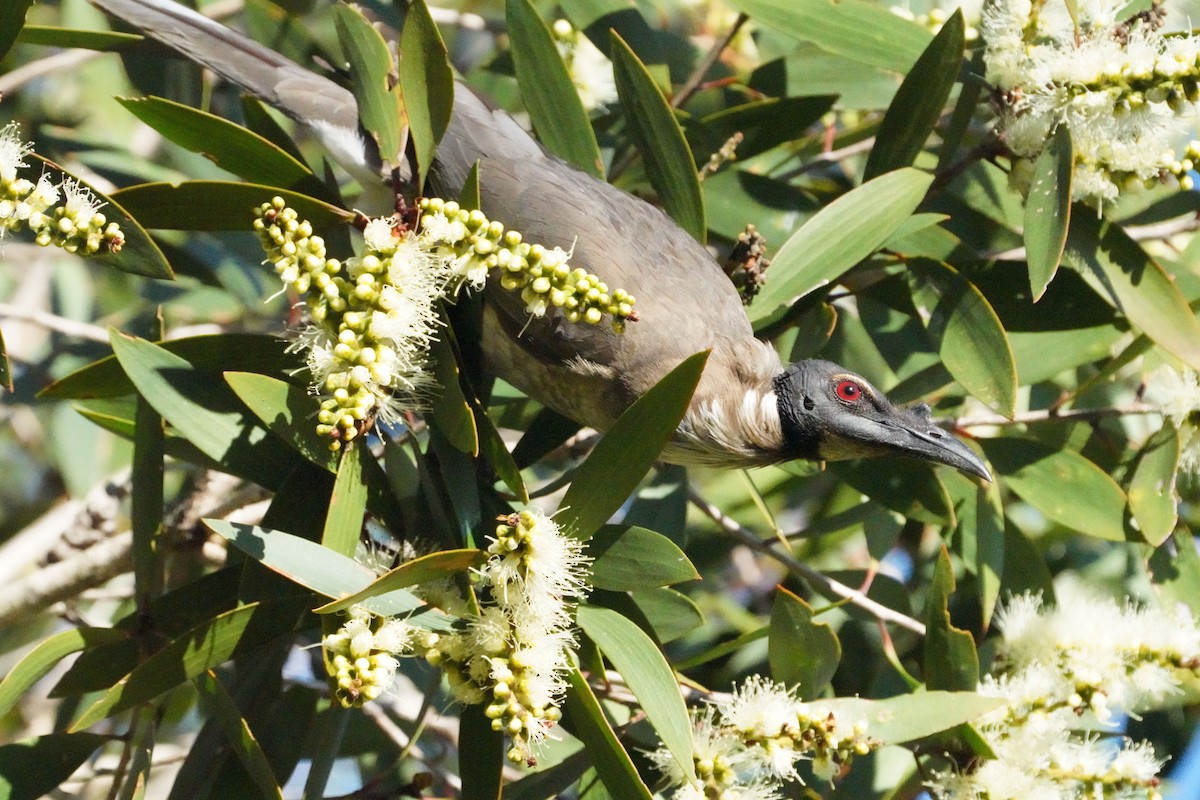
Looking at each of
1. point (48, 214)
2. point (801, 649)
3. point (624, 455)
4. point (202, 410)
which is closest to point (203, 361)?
point (202, 410)

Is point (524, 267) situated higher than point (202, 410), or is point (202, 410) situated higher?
point (524, 267)

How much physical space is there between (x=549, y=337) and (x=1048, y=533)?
2.02 m

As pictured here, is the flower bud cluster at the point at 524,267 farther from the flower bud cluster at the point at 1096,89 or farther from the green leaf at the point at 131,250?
the flower bud cluster at the point at 1096,89

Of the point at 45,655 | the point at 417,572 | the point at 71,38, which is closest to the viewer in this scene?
the point at 417,572

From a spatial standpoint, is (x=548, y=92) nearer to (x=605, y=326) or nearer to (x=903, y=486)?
(x=605, y=326)

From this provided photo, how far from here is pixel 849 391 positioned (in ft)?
8.53

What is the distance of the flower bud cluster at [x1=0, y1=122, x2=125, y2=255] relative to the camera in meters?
1.62

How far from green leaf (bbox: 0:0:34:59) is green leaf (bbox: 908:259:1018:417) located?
171 centimetres

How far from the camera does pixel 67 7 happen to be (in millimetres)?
3506

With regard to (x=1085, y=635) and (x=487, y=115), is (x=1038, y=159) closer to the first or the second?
(x=1085, y=635)

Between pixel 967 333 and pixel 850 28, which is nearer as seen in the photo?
pixel 967 333

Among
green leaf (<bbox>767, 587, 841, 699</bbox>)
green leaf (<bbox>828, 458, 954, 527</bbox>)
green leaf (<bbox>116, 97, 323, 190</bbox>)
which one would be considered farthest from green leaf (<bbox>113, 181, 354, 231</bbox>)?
green leaf (<bbox>828, 458, 954, 527</bbox>)

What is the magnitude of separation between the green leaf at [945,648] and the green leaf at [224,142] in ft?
4.28

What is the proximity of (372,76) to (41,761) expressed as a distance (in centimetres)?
130
